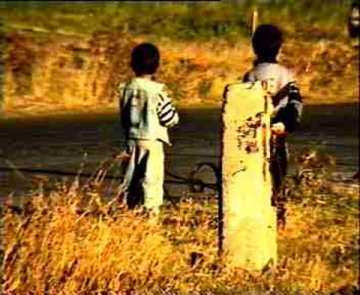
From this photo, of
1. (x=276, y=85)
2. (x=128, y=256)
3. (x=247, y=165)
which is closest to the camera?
(x=128, y=256)

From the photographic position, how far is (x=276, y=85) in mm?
8477

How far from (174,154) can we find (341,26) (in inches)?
686

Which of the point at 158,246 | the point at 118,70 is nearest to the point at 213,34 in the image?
the point at 118,70

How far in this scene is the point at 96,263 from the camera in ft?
23.1

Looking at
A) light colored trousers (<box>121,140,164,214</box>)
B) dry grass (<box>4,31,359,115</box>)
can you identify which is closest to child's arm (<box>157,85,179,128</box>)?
light colored trousers (<box>121,140,164,214</box>)

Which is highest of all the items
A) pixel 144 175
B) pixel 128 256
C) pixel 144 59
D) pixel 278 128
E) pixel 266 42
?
pixel 266 42

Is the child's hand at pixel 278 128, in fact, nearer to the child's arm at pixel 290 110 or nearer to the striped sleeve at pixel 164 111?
the child's arm at pixel 290 110

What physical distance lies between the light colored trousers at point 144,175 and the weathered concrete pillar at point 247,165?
849 millimetres

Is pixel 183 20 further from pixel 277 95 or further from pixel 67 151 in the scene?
pixel 277 95

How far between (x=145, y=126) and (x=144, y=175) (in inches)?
14.5

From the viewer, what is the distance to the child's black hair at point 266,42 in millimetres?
8414

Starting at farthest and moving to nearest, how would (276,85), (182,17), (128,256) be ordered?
1. (182,17)
2. (276,85)
3. (128,256)

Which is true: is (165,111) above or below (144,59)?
below

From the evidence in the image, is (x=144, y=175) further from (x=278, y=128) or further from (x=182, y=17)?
(x=182, y=17)
